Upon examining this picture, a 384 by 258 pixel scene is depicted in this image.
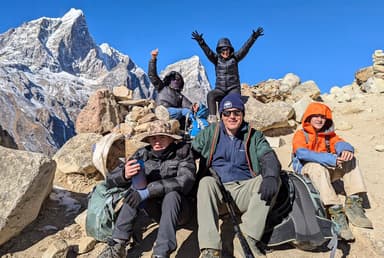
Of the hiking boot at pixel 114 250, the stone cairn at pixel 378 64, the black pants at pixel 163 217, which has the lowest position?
the hiking boot at pixel 114 250

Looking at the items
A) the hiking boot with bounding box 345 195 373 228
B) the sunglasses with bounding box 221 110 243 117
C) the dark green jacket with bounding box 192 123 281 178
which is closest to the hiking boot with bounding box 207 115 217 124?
the dark green jacket with bounding box 192 123 281 178

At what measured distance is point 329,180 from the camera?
14.7ft

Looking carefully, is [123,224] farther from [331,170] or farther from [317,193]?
[331,170]

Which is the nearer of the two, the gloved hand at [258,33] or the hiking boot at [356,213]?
the hiking boot at [356,213]

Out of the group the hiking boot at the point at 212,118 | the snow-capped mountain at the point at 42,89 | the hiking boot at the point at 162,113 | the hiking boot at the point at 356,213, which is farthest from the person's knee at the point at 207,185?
the snow-capped mountain at the point at 42,89

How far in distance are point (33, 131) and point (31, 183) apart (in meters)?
121

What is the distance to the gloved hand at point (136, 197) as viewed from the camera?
3.75 metres

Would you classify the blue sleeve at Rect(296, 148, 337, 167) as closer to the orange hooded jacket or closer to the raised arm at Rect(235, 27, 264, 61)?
the orange hooded jacket

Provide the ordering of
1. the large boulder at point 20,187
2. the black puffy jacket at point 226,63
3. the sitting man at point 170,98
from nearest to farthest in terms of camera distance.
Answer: the large boulder at point 20,187
the sitting man at point 170,98
the black puffy jacket at point 226,63

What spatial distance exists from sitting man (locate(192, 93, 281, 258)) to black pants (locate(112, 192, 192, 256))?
29 centimetres

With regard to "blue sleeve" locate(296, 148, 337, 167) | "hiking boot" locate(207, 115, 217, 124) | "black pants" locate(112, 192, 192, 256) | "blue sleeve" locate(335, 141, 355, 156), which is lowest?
"black pants" locate(112, 192, 192, 256)

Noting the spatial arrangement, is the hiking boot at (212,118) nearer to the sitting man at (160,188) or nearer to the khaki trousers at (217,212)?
the sitting man at (160,188)

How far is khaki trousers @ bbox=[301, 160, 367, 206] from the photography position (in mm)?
4326

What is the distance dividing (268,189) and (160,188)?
1.27 metres
